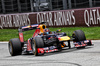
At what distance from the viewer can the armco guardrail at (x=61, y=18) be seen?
2106 centimetres

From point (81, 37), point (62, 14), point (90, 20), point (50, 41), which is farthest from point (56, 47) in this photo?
point (62, 14)

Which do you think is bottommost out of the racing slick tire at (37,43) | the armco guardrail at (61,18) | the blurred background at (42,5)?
the racing slick tire at (37,43)

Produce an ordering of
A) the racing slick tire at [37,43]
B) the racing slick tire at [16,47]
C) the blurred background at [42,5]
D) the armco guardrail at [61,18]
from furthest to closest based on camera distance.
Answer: the blurred background at [42,5]
the armco guardrail at [61,18]
the racing slick tire at [16,47]
the racing slick tire at [37,43]

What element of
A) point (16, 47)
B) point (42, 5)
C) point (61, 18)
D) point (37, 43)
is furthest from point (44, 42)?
point (42, 5)

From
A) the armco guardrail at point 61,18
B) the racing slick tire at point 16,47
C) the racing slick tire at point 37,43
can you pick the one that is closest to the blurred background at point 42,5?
the armco guardrail at point 61,18

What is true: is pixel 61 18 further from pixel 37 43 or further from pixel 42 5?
pixel 37 43

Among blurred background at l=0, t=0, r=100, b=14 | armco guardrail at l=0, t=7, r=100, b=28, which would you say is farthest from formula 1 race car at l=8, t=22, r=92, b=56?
blurred background at l=0, t=0, r=100, b=14

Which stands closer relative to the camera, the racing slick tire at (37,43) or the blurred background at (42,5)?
the racing slick tire at (37,43)

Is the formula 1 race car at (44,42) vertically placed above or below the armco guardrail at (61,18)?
below

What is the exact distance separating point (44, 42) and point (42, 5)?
2163 cm

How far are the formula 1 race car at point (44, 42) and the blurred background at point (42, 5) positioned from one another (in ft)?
57.7

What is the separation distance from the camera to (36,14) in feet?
85.0

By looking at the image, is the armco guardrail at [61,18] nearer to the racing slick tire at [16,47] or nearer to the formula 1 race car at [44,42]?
the formula 1 race car at [44,42]

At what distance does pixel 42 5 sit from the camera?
32.6 metres
